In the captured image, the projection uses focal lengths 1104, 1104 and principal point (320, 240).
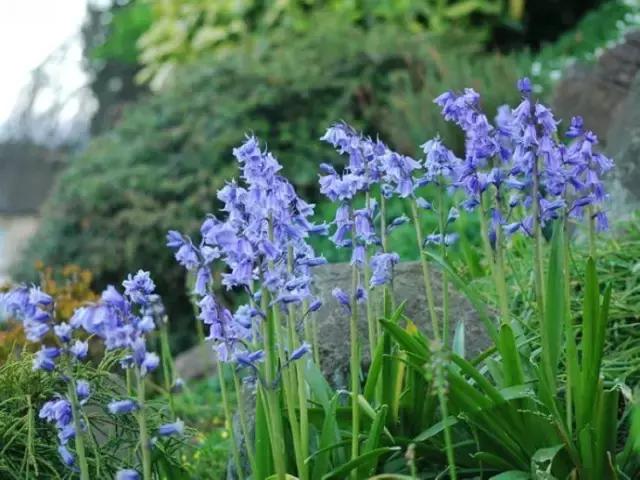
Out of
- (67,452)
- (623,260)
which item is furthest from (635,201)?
(67,452)

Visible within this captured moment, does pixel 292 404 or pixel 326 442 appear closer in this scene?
pixel 292 404

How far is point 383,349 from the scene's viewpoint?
10.3ft

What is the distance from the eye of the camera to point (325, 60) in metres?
9.36

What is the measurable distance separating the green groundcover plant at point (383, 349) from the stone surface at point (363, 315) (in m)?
0.52

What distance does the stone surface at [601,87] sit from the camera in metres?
6.95

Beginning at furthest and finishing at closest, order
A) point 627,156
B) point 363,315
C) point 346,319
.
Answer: point 627,156, point 363,315, point 346,319

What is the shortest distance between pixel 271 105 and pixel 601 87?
295cm

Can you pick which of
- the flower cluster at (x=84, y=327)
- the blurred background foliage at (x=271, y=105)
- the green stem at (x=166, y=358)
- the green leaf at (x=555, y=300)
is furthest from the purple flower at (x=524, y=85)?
the blurred background foliage at (x=271, y=105)

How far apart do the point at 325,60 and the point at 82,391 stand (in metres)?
6.87

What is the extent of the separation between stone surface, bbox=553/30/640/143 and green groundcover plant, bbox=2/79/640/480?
3943 mm

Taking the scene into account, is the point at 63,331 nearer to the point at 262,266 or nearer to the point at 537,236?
the point at 262,266

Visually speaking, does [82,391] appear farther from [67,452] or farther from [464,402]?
[464,402]

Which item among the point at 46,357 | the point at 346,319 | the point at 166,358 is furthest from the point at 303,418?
the point at 166,358

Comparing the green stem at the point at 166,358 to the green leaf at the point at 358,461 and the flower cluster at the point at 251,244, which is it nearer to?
the flower cluster at the point at 251,244
